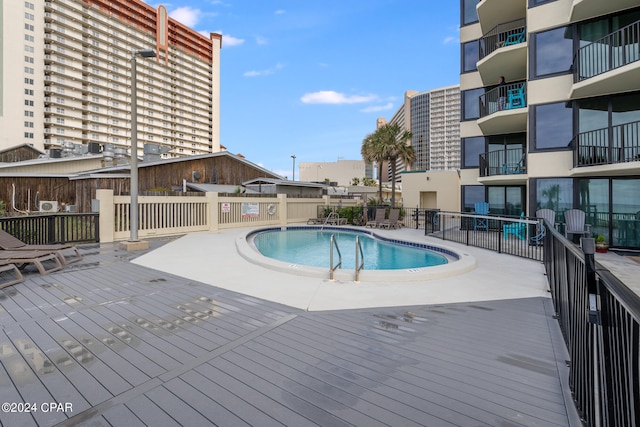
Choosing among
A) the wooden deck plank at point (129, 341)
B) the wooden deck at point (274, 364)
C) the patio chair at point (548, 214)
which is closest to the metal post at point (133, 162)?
the wooden deck at point (274, 364)

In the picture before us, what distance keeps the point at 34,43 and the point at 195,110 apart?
35404 millimetres

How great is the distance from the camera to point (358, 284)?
5.45 metres

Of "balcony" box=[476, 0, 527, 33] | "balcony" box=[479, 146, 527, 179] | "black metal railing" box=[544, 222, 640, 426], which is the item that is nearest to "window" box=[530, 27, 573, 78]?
"balcony" box=[476, 0, 527, 33]

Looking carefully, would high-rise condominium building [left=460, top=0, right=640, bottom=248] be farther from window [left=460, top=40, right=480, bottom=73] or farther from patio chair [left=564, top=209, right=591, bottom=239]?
window [left=460, top=40, right=480, bottom=73]

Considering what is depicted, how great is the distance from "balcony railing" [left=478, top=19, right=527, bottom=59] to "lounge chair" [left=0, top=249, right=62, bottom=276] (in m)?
16.7

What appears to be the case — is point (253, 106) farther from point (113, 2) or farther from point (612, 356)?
point (612, 356)

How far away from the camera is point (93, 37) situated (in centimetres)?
5844

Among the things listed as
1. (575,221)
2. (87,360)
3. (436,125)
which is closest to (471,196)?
(575,221)

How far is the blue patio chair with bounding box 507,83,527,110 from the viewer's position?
13.1m

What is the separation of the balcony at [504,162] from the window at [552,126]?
210 centimetres

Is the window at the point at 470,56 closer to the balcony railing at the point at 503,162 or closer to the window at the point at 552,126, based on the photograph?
the balcony railing at the point at 503,162

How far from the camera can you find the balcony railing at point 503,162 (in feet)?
44.3

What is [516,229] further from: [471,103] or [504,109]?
[471,103]

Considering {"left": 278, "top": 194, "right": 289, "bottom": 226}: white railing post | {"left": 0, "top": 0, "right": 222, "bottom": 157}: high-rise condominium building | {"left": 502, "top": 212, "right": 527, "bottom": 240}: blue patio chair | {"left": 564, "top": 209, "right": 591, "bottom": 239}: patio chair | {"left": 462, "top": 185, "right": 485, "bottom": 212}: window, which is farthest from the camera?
{"left": 0, "top": 0, "right": 222, "bottom": 157}: high-rise condominium building
